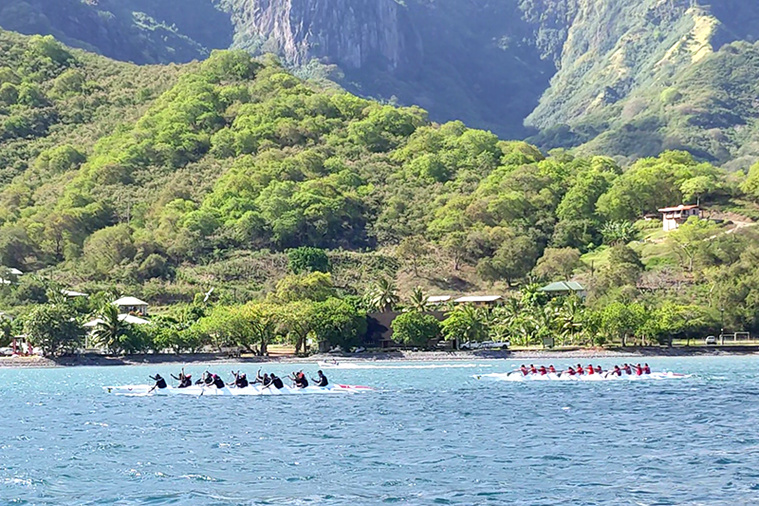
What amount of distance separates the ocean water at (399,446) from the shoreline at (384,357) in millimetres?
33635

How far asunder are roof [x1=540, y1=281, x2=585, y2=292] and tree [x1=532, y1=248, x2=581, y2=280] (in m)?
9.53

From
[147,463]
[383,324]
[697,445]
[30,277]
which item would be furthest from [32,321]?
[697,445]

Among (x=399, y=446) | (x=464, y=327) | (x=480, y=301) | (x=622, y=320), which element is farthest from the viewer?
(x=480, y=301)

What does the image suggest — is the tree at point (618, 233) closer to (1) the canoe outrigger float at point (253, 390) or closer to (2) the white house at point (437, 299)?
(2) the white house at point (437, 299)

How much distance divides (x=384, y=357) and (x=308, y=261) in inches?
1648

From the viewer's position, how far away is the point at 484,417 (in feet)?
198

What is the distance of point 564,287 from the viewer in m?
140

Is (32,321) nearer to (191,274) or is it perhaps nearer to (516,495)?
(191,274)

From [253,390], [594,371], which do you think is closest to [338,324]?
[594,371]

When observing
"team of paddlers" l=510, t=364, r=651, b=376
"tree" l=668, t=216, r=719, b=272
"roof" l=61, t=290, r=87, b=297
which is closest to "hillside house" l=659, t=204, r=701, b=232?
"tree" l=668, t=216, r=719, b=272

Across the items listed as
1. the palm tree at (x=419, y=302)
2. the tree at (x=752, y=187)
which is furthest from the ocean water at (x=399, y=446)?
the tree at (x=752, y=187)

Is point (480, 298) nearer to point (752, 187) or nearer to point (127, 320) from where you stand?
point (127, 320)

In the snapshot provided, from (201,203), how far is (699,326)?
94421 mm

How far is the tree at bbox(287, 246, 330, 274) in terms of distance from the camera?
158750 mm
